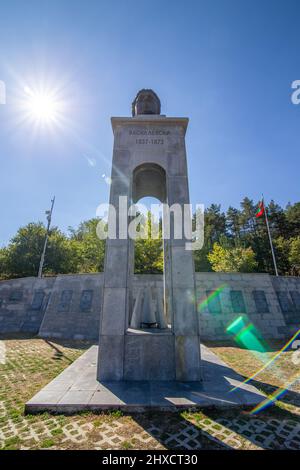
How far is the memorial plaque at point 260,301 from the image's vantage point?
535 inches

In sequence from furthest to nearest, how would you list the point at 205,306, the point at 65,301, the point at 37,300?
1. the point at 37,300
2. the point at 65,301
3. the point at 205,306

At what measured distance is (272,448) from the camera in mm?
3037

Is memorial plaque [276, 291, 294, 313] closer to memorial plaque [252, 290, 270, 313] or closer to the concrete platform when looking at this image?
memorial plaque [252, 290, 270, 313]

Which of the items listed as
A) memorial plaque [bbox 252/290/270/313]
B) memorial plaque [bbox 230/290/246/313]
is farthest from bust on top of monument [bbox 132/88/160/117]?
memorial plaque [bbox 252/290/270/313]

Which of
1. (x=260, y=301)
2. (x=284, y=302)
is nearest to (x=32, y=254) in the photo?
(x=260, y=301)

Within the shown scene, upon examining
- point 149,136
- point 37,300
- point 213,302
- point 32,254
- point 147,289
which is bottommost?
point 213,302

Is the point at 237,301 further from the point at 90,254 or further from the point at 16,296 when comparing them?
the point at 90,254

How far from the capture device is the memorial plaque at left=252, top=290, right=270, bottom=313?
44.6ft

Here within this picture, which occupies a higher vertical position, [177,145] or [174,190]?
[177,145]

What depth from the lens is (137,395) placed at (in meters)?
4.59

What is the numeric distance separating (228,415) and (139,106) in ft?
33.5

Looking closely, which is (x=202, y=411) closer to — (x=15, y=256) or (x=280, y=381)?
(x=280, y=381)

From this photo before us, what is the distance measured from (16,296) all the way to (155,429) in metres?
16.9

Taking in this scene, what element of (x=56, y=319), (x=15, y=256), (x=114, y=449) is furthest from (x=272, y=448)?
(x=15, y=256)
